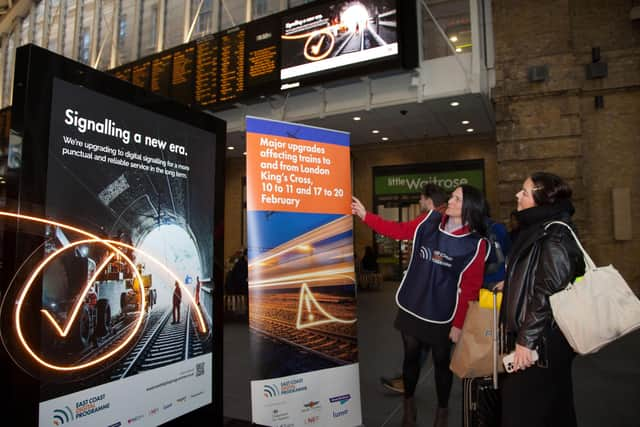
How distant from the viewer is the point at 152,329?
164 cm

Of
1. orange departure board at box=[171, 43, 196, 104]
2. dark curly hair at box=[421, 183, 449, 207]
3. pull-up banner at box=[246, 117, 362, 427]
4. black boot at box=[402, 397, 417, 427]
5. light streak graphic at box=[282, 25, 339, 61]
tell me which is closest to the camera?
pull-up banner at box=[246, 117, 362, 427]

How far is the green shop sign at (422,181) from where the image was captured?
34.0ft

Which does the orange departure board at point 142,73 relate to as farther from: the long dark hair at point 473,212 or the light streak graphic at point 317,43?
the long dark hair at point 473,212

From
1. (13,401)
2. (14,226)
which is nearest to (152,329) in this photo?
(13,401)

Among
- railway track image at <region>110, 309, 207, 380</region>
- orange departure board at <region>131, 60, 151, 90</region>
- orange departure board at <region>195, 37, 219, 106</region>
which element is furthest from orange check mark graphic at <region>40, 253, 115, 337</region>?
orange departure board at <region>131, 60, 151, 90</region>

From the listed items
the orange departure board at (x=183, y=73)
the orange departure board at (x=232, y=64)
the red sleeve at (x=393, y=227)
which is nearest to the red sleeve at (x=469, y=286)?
the red sleeve at (x=393, y=227)

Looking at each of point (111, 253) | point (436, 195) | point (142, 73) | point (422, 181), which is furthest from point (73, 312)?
point (422, 181)

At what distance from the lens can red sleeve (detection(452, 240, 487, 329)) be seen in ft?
7.98

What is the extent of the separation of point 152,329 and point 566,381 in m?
1.72

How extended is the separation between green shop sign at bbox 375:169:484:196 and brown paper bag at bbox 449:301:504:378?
8472 millimetres

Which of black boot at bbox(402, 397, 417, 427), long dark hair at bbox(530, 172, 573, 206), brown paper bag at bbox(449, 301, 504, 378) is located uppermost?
long dark hair at bbox(530, 172, 573, 206)

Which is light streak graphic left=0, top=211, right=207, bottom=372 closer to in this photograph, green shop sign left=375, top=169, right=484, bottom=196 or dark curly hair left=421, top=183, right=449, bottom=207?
dark curly hair left=421, top=183, right=449, bottom=207

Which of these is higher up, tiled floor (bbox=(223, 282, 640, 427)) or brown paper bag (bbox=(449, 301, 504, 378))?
brown paper bag (bbox=(449, 301, 504, 378))

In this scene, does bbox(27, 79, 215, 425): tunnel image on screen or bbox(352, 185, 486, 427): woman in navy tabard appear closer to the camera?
bbox(27, 79, 215, 425): tunnel image on screen
